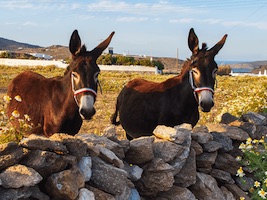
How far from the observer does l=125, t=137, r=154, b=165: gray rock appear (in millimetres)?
4418

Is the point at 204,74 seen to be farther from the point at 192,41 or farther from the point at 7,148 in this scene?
the point at 7,148

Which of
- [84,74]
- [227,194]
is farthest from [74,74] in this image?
[227,194]

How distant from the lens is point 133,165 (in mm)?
4406

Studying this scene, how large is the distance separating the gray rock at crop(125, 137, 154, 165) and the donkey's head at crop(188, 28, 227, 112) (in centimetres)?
144

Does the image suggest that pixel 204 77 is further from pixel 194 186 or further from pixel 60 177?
pixel 60 177

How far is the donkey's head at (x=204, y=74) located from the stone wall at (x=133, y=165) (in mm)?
429

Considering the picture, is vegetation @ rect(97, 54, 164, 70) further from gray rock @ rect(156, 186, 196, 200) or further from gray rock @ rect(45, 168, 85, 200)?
gray rock @ rect(45, 168, 85, 200)

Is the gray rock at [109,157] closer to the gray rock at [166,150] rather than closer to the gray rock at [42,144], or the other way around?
the gray rock at [42,144]

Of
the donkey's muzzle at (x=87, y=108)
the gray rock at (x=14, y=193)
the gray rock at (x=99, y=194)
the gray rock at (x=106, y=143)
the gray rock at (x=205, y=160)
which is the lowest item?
the gray rock at (x=205, y=160)

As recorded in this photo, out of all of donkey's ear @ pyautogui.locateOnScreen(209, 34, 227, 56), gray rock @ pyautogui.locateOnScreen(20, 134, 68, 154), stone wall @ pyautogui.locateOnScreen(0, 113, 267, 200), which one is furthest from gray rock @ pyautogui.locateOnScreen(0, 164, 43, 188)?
donkey's ear @ pyautogui.locateOnScreen(209, 34, 227, 56)

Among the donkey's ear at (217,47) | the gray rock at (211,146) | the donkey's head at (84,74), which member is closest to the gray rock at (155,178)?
the donkey's head at (84,74)

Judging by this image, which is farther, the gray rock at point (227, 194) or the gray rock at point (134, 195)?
the gray rock at point (227, 194)

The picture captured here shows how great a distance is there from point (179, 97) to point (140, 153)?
2093 millimetres

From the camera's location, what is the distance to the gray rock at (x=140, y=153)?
4418 millimetres
